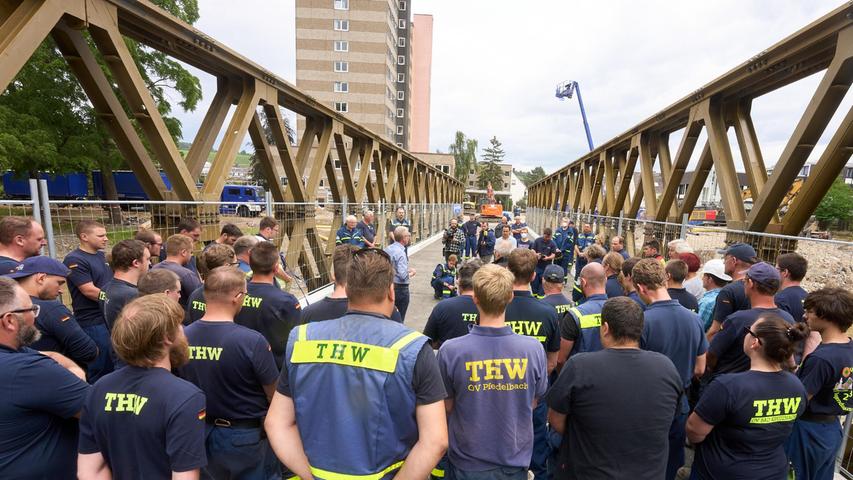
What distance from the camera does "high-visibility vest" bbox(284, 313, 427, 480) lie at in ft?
4.89

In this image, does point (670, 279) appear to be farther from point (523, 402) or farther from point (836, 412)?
point (523, 402)

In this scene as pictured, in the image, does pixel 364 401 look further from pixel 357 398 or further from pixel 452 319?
pixel 452 319

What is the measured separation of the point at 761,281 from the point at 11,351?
4423mm

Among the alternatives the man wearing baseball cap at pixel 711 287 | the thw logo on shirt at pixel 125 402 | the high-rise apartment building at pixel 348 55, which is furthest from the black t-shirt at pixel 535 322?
the high-rise apartment building at pixel 348 55

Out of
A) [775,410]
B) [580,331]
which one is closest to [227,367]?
[580,331]

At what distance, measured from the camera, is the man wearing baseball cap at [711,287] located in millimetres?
3664

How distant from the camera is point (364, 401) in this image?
1486 mm

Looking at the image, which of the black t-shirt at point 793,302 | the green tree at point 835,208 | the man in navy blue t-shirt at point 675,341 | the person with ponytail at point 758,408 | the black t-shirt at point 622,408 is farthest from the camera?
the green tree at point 835,208

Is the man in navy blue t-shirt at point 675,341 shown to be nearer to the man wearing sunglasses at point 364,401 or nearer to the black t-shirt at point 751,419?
the black t-shirt at point 751,419

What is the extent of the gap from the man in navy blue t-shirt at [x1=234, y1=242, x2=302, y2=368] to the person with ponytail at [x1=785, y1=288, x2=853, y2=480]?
3.44 metres

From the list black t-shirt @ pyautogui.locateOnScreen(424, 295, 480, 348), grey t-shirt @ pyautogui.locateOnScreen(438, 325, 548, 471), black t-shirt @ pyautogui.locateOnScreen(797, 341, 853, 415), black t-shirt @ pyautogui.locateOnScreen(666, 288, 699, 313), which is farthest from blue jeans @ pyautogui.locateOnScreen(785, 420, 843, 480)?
black t-shirt @ pyautogui.locateOnScreen(424, 295, 480, 348)

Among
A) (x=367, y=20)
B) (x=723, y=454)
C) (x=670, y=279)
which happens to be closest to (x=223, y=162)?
(x=670, y=279)

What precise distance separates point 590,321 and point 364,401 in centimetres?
199

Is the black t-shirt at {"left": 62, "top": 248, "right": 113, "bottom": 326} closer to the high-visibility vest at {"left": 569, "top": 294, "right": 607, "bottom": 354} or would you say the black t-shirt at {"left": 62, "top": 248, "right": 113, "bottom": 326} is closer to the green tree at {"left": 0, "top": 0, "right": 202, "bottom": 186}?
the high-visibility vest at {"left": 569, "top": 294, "right": 607, "bottom": 354}
